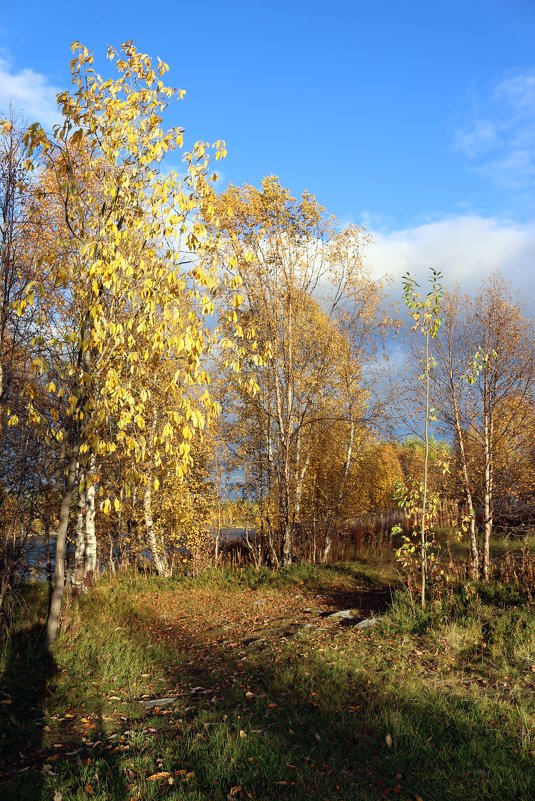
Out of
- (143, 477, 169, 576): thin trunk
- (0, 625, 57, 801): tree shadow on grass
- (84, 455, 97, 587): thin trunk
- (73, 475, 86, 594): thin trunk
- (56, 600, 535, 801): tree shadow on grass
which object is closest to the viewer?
(56, 600, 535, 801): tree shadow on grass

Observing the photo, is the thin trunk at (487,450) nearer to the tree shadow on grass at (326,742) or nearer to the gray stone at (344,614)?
the gray stone at (344,614)

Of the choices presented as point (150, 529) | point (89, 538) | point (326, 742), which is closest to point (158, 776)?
point (326, 742)

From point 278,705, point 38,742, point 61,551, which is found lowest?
point 38,742

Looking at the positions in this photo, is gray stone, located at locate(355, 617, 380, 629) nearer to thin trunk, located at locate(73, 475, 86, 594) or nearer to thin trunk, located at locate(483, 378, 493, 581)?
thin trunk, located at locate(483, 378, 493, 581)

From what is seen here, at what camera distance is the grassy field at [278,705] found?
15.1 ft

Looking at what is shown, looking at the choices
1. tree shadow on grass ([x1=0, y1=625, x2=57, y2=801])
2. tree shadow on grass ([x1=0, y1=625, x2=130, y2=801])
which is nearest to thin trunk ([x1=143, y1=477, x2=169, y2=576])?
tree shadow on grass ([x1=0, y1=625, x2=57, y2=801])

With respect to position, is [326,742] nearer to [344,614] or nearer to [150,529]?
[344,614]

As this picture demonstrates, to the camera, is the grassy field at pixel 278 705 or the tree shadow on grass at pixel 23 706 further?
the tree shadow on grass at pixel 23 706

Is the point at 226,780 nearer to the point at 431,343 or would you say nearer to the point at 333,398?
the point at 431,343

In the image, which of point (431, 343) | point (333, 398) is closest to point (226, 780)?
point (431, 343)

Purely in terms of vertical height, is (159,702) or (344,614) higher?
(344,614)

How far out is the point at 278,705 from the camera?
6.27 meters

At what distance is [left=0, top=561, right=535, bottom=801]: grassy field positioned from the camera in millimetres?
4594

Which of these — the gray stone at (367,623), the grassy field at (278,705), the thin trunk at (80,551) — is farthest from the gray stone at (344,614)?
the thin trunk at (80,551)
